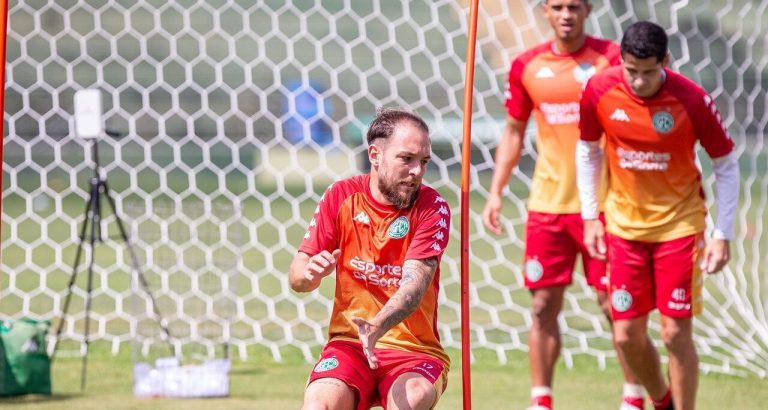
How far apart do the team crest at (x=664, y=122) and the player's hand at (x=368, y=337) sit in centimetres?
209

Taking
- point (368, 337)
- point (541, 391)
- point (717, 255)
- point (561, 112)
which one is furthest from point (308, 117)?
A: point (368, 337)

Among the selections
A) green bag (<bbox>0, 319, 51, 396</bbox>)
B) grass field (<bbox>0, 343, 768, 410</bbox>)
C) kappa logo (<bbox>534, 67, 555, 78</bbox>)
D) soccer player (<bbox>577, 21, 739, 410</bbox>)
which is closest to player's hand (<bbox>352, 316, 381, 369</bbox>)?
soccer player (<bbox>577, 21, 739, 410</bbox>)

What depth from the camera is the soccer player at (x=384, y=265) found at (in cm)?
430

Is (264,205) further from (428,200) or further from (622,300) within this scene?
(428,200)

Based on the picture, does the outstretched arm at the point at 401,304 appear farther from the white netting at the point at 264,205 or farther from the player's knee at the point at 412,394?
the white netting at the point at 264,205

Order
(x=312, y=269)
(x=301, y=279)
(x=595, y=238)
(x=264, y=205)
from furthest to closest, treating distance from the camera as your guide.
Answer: (x=264, y=205) → (x=595, y=238) → (x=301, y=279) → (x=312, y=269)

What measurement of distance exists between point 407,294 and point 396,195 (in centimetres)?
41

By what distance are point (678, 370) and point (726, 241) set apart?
65 cm

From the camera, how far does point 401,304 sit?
4.21 metres

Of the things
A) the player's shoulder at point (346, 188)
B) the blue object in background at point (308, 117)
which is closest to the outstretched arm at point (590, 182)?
the player's shoulder at point (346, 188)

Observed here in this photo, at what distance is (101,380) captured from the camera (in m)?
7.38

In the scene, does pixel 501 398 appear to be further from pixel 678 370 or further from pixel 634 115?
pixel 634 115

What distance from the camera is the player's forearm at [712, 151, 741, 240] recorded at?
5.52m

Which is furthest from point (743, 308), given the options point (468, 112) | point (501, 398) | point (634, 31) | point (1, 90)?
point (1, 90)
